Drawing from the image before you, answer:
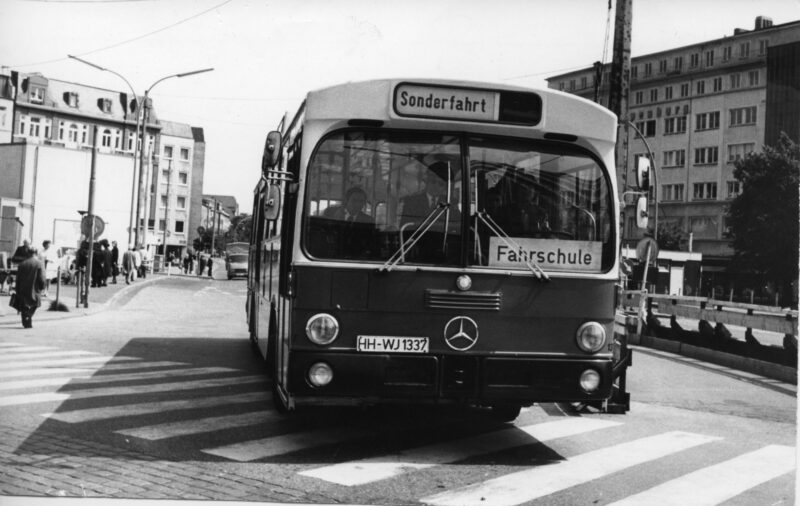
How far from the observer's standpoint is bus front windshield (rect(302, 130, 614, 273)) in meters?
6.84

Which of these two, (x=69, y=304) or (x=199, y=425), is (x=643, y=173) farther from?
(x=69, y=304)

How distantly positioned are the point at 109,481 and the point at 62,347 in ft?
29.2

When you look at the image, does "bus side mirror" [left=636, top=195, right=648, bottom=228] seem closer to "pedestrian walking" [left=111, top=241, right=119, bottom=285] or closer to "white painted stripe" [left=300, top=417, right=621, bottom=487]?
"white painted stripe" [left=300, top=417, right=621, bottom=487]

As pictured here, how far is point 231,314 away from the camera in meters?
25.0

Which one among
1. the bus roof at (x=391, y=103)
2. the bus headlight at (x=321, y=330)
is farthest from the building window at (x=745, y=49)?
the bus headlight at (x=321, y=330)

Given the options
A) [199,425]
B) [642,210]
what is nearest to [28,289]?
[199,425]

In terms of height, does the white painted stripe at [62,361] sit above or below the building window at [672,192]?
below

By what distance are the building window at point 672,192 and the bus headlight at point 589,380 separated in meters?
53.5

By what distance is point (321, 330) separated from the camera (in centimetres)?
679

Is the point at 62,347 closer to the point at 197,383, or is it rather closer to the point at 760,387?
the point at 197,383

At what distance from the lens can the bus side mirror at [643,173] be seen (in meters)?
7.91

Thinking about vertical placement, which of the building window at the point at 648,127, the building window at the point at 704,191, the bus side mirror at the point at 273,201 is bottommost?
the bus side mirror at the point at 273,201

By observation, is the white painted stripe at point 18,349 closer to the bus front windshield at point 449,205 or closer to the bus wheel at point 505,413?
the bus wheel at point 505,413

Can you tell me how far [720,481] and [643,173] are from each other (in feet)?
8.60
